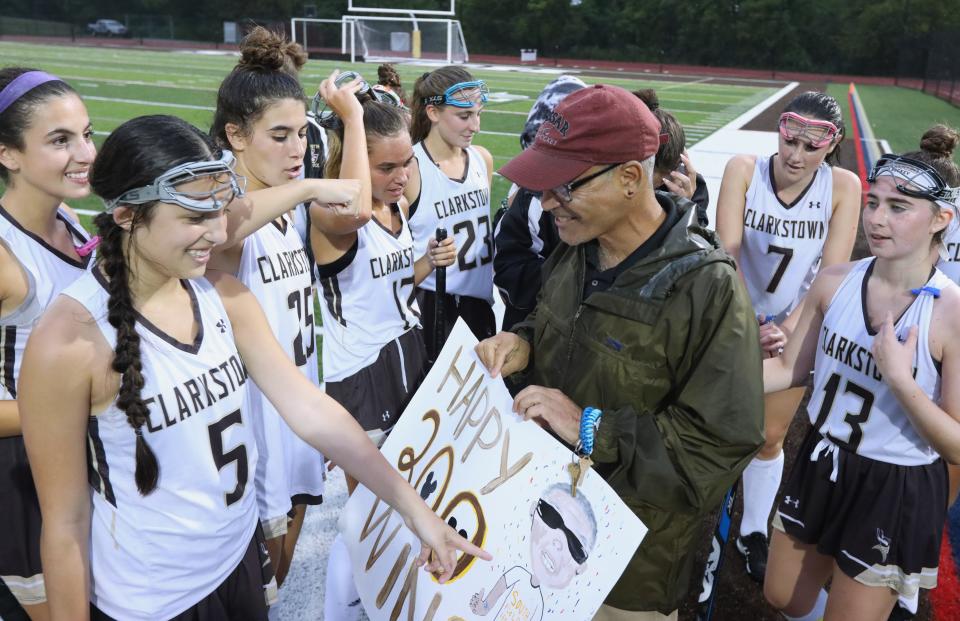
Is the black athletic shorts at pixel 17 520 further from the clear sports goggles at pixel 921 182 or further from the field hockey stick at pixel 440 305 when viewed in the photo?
the clear sports goggles at pixel 921 182

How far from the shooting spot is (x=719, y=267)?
2.06m

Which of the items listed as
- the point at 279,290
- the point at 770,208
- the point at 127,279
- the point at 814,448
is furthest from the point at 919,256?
the point at 127,279

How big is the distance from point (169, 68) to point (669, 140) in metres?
34.0

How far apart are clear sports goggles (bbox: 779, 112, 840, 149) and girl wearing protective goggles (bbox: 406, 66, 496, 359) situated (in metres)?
1.67

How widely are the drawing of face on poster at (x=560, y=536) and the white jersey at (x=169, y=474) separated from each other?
2.96 ft

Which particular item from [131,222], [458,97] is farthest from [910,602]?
[458,97]

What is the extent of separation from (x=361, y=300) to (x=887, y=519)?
7.32ft

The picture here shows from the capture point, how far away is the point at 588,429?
2041 millimetres

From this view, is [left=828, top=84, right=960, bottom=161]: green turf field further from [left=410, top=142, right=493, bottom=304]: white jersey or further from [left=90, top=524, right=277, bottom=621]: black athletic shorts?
[left=90, top=524, right=277, bottom=621]: black athletic shorts

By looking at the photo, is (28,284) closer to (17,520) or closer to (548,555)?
(17,520)

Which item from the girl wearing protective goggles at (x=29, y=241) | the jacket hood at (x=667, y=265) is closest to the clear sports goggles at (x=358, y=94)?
the girl wearing protective goggles at (x=29, y=241)

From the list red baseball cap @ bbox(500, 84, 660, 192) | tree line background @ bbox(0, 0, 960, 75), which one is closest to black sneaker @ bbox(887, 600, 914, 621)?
red baseball cap @ bbox(500, 84, 660, 192)

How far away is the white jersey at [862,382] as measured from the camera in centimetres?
264

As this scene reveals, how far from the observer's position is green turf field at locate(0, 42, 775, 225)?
18.1 m
